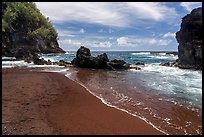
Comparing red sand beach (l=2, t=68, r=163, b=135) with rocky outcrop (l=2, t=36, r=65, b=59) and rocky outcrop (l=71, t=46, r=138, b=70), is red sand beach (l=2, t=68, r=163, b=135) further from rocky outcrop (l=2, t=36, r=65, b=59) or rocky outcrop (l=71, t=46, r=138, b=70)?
rocky outcrop (l=2, t=36, r=65, b=59)

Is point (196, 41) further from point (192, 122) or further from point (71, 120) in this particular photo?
point (71, 120)

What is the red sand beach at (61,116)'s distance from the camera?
7.26 m

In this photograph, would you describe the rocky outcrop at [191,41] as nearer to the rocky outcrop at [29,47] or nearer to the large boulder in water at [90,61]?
the large boulder in water at [90,61]

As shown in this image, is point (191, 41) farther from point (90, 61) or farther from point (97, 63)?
point (90, 61)

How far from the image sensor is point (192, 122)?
8820 millimetres

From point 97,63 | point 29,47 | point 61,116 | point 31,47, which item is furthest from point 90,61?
point 31,47

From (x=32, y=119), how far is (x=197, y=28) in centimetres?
2951

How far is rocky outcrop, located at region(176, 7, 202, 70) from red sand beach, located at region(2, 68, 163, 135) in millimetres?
23100

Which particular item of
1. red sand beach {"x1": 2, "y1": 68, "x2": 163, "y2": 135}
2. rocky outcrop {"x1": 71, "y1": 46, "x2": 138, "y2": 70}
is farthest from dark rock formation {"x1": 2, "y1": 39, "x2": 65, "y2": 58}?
red sand beach {"x1": 2, "y1": 68, "x2": 163, "y2": 135}

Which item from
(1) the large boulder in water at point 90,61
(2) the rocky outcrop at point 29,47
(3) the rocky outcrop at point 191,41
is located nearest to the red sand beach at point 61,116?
(1) the large boulder in water at point 90,61

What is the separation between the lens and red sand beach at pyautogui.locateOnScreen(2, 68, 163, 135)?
7.26 metres

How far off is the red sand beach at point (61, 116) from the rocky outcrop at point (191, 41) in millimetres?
23100

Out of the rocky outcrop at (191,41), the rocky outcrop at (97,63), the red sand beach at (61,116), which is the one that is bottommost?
the red sand beach at (61,116)

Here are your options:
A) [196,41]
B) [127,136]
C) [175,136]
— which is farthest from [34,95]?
[196,41]
